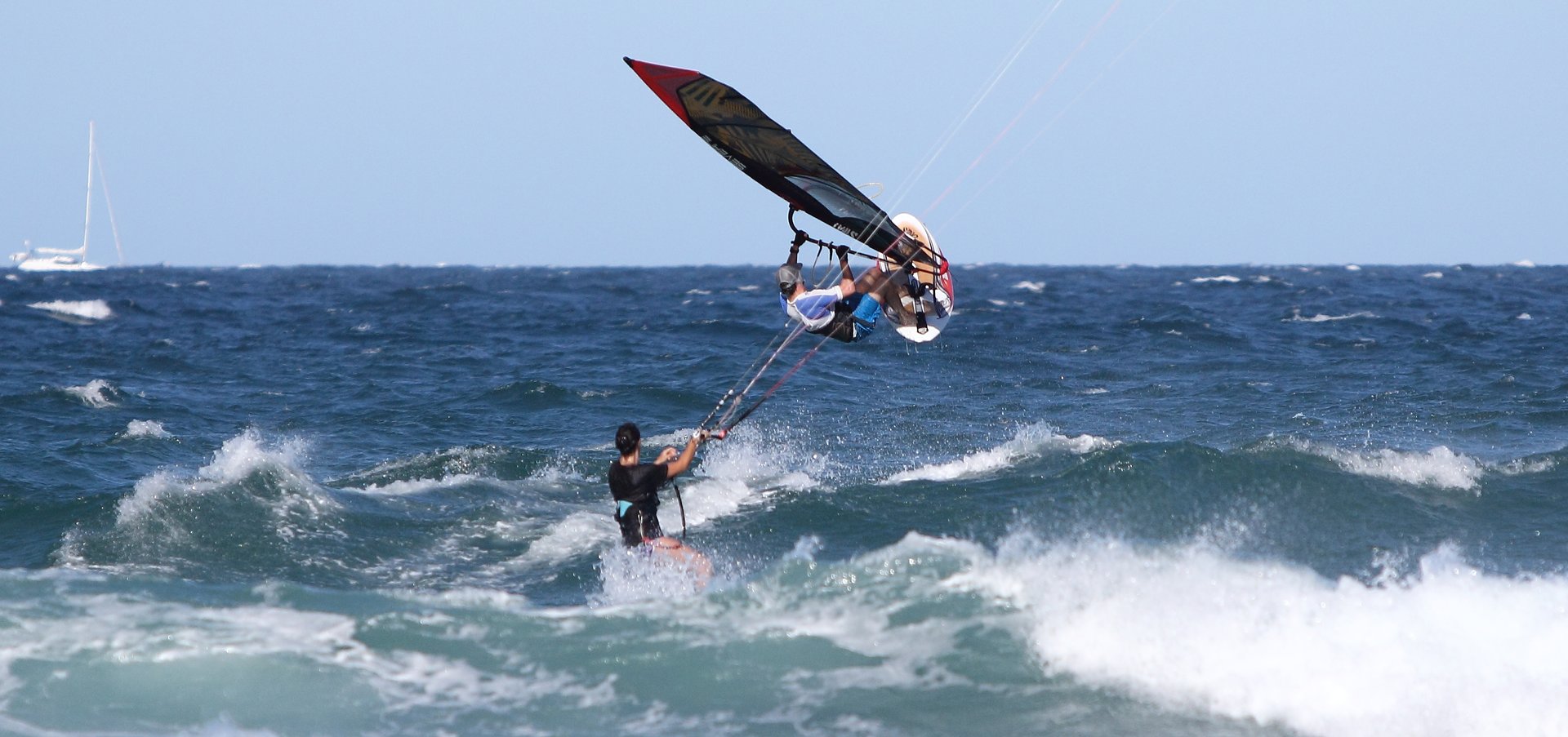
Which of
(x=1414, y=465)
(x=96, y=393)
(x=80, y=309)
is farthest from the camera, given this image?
(x=80, y=309)

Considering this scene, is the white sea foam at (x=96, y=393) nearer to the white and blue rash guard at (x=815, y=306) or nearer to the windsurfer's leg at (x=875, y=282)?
the white and blue rash guard at (x=815, y=306)

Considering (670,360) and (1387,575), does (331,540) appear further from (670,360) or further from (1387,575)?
(670,360)

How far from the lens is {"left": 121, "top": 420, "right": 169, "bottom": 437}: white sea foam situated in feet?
49.1

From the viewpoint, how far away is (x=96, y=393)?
58.1ft

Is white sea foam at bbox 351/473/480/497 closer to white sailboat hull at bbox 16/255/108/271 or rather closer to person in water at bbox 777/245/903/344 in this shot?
person in water at bbox 777/245/903/344

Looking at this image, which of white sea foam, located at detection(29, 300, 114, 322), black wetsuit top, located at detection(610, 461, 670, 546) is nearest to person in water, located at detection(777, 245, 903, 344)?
black wetsuit top, located at detection(610, 461, 670, 546)

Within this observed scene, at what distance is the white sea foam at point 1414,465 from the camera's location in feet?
38.9

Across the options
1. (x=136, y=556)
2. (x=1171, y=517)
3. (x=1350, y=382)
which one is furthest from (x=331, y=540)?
(x=1350, y=382)

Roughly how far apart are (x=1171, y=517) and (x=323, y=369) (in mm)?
15029

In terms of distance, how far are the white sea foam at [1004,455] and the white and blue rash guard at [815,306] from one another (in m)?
3.53

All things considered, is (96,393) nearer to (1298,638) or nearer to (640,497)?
(640,497)

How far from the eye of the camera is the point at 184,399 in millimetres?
18031

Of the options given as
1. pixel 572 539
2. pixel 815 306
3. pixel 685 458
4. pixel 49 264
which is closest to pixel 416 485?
pixel 572 539

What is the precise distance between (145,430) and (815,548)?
8988 millimetres
